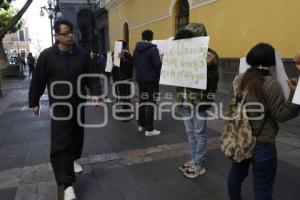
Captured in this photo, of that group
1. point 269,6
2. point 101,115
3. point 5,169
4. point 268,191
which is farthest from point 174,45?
point 269,6

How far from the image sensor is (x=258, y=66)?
2.61 m

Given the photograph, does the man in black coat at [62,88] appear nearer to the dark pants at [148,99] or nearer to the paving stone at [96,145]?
the paving stone at [96,145]

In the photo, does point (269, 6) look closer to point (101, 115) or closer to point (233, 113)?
point (101, 115)

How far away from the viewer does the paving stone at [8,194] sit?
369 centimetres

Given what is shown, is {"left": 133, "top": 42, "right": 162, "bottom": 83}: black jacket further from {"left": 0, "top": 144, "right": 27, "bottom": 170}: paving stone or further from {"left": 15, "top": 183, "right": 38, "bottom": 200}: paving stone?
{"left": 15, "top": 183, "right": 38, "bottom": 200}: paving stone

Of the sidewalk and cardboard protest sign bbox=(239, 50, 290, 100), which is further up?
cardboard protest sign bbox=(239, 50, 290, 100)

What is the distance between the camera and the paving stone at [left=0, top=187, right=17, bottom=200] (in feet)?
12.1

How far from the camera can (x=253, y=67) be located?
8.64 feet

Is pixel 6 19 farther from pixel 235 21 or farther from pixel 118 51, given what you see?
pixel 118 51

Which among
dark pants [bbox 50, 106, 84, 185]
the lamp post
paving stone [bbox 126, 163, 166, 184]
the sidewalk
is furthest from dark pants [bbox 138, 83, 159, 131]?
the lamp post

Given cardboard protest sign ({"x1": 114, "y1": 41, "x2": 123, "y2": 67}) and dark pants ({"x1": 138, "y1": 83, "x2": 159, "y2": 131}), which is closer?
dark pants ({"x1": 138, "y1": 83, "x2": 159, "y2": 131})

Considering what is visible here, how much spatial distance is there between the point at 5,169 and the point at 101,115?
148 inches

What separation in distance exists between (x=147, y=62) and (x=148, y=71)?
6.1 inches

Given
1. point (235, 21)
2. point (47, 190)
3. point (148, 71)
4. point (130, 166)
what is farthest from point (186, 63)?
point (235, 21)
